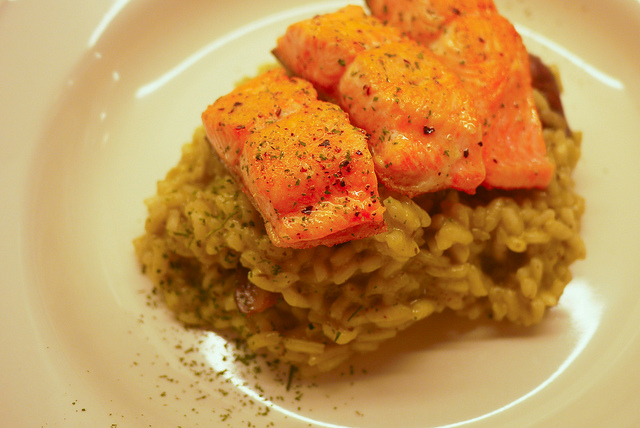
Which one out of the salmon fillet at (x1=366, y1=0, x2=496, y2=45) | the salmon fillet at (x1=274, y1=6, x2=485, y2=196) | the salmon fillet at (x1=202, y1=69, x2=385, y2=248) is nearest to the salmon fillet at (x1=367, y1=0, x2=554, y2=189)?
the salmon fillet at (x1=366, y1=0, x2=496, y2=45)

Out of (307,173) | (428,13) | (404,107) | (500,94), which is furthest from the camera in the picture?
(428,13)

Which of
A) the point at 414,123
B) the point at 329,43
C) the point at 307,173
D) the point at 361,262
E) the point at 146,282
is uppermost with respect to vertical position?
the point at 329,43

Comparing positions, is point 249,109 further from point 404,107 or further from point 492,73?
point 492,73

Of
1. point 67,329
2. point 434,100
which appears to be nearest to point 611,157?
point 434,100

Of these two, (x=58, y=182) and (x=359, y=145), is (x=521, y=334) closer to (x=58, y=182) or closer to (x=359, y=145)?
(x=359, y=145)

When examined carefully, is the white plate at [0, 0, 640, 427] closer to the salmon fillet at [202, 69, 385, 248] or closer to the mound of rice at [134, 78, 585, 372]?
the mound of rice at [134, 78, 585, 372]

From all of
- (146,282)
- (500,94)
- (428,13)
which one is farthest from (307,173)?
(146,282)

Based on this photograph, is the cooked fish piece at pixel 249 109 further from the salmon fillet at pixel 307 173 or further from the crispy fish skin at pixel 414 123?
the crispy fish skin at pixel 414 123
